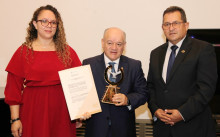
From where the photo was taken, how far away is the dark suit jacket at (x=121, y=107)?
7.70ft

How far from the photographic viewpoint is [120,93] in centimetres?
231

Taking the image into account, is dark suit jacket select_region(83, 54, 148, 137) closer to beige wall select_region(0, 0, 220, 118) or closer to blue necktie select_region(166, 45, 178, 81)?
blue necktie select_region(166, 45, 178, 81)

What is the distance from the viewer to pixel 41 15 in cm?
243

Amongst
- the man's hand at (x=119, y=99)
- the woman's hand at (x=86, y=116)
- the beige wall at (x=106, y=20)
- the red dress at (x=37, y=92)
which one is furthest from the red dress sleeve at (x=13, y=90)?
the beige wall at (x=106, y=20)

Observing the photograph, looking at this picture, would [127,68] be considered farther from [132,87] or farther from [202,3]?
[202,3]

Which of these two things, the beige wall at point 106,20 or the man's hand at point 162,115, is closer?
the man's hand at point 162,115

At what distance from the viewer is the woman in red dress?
7.65ft

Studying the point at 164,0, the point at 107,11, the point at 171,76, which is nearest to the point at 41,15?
the point at 171,76

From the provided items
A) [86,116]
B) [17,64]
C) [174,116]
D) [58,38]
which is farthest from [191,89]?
[17,64]

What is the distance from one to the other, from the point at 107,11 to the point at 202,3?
5.15ft

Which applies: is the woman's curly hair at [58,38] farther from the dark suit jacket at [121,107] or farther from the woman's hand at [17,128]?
the woman's hand at [17,128]

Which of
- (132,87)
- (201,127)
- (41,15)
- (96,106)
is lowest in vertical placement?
(201,127)

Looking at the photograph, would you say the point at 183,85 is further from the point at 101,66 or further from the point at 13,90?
the point at 13,90

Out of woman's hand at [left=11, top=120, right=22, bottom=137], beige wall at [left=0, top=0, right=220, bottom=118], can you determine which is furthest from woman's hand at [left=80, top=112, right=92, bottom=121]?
beige wall at [left=0, top=0, right=220, bottom=118]
